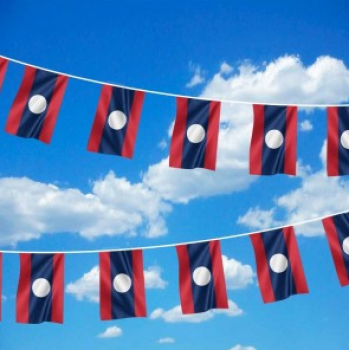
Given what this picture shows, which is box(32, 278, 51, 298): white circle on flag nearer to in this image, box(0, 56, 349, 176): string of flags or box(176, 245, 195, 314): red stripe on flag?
box(176, 245, 195, 314): red stripe on flag

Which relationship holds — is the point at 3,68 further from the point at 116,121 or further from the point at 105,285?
the point at 105,285

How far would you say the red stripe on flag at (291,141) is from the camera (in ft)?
24.6

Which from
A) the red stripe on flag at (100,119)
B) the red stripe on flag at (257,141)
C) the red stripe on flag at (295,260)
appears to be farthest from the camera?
the red stripe on flag at (295,260)

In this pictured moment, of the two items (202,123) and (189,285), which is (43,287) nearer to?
(189,285)

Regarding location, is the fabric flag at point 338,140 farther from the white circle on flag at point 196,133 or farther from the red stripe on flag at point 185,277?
the red stripe on flag at point 185,277

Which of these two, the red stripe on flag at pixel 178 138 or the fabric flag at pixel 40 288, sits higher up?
the red stripe on flag at pixel 178 138

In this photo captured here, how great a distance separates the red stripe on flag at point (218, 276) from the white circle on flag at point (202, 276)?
2.4 inches

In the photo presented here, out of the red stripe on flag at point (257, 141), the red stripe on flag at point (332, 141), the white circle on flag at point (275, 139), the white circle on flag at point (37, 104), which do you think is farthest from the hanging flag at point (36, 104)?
the red stripe on flag at point (332, 141)

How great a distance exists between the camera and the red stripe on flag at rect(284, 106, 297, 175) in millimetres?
7508

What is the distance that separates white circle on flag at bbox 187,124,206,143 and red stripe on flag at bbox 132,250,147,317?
1.27m

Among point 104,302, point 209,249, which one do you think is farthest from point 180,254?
point 104,302

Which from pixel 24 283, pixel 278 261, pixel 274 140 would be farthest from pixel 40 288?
pixel 274 140

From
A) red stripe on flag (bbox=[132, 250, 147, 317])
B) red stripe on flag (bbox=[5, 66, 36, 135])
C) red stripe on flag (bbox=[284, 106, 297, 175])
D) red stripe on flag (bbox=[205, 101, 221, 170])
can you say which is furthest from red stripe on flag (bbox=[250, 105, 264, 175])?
red stripe on flag (bbox=[5, 66, 36, 135])

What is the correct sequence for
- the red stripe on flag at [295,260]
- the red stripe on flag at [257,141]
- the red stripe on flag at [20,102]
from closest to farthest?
the red stripe on flag at [20,102], the red stripe on flag at [257,141], the red stripe on flag at [295,260]
